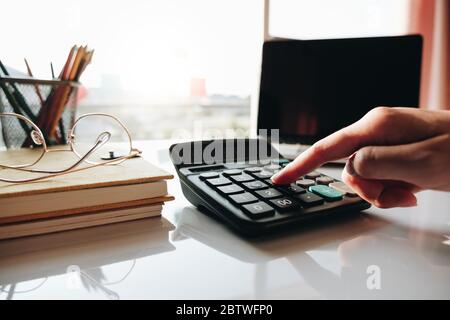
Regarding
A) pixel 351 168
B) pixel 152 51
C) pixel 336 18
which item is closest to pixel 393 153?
pixel 351 168

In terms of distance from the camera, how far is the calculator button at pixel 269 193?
365 millimetres

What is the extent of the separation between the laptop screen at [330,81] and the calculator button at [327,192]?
11.7 inches

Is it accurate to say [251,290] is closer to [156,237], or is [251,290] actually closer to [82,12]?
[156,237]

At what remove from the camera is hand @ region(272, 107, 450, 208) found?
32 cm

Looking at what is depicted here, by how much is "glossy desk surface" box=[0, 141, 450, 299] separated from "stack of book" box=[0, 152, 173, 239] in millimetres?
12

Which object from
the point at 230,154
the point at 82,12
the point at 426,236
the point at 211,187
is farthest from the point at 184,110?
the point at 426,236

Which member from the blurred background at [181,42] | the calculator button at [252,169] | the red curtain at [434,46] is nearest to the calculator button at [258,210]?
the calculator button at [252,169]

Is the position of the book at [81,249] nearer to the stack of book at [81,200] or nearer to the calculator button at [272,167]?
the stack of book at [81,200]

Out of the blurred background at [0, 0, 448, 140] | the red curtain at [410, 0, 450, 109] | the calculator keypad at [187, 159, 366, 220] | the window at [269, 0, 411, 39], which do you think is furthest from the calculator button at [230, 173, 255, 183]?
the red curtain at [410, 0, 450, 109]

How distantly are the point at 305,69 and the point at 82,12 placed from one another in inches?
22.9

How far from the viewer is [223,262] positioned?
Answer: 30cm

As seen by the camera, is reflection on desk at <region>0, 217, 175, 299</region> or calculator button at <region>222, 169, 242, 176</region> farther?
calculator button at <region>222, 169, 242, 176</region>

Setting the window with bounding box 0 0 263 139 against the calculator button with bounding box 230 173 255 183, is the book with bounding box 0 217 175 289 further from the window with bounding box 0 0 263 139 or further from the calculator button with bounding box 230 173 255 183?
the window with bounding box 0 0 263 139

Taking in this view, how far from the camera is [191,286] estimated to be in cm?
26
